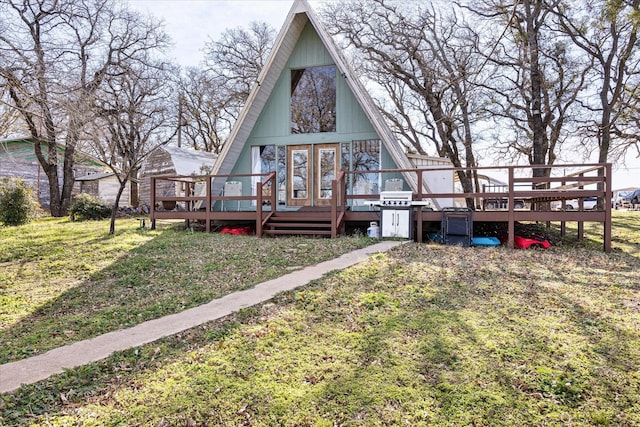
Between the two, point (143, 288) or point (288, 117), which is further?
point (288, 117)

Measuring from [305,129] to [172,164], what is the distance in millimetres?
11834

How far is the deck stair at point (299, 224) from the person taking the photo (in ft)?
32.4

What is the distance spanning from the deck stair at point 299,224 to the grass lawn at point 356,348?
3.39 meters

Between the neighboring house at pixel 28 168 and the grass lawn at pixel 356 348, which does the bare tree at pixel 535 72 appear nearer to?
the grass lawn at pixel 356 348

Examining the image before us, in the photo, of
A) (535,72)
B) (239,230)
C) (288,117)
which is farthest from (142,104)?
(535,72)

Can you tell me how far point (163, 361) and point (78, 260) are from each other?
4.91m

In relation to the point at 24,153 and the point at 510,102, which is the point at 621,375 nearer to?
the point at 510,102

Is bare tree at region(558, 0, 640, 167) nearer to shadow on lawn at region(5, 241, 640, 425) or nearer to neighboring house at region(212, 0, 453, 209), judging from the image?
neighboring house at region(212, 0, 453, 209)

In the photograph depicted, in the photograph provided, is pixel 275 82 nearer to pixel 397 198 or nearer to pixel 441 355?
pixel 397 198

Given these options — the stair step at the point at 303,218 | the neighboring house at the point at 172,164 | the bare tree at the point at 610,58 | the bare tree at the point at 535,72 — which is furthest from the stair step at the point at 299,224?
the neighboring house at the point at 172,164

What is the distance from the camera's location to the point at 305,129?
40.5 ft

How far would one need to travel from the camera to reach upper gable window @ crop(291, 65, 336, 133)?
40.1ft

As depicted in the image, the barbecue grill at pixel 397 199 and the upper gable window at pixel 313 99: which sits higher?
the upper gable window at pixel 313 99

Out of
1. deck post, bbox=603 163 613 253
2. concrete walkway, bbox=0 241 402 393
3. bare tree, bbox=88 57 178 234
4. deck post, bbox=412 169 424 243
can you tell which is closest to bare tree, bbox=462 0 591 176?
deck post, bbox=603 163 613 253
